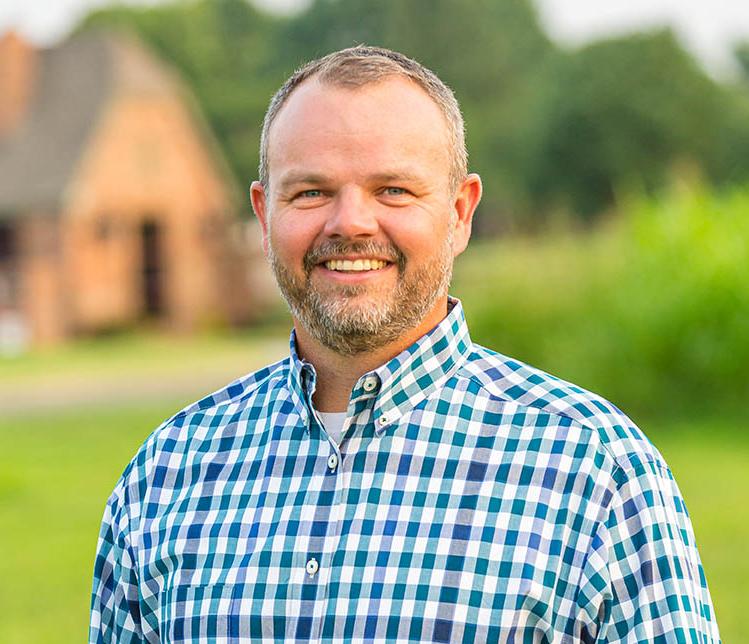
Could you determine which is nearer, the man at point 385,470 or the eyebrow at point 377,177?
the man at point 385,470

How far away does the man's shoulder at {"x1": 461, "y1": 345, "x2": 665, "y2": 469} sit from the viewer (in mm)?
2330

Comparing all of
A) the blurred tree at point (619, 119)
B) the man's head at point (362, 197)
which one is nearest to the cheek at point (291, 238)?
the man's head at point (362, 197)

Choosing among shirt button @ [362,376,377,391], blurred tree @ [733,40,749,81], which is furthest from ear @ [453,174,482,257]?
blurred tree @ [733,40,749,81]

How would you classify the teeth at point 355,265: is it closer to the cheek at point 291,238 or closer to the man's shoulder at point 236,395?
the cheek at point 291,238

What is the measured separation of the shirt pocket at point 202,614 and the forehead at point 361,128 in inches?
32.5

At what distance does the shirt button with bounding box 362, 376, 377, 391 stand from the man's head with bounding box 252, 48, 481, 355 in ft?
0.26

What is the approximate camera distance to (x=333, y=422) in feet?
8.45

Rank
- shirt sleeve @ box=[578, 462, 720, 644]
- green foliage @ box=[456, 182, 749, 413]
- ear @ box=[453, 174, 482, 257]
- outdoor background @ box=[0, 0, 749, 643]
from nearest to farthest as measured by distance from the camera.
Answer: shirt sleeve @ box=[578, 462, 720, 644], ear @ box=[453, 174, 482, 257], outdoor background @ box=[0, 0, 749, 643], green foliage @ box=[456, 182, 749, 413]

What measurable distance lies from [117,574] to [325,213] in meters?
0.87

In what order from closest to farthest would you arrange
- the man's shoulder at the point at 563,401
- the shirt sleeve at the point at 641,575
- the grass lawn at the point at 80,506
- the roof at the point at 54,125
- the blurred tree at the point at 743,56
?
the shirt sleeve at the point at 641,575 < the man's shoulder at the point at 563,401 < the grass lawn at the point at 80,506 < the roof at the point at 54,125 < the blurred tree at the point at 743,56

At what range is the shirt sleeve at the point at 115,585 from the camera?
2.66 metres

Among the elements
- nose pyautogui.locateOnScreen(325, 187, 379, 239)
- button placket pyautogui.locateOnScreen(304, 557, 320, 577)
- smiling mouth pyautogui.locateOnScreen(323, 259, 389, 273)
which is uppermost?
nose pyautogui.locateOnScreen(325, 187, 379, 239)

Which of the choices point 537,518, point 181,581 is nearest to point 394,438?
point 537,518

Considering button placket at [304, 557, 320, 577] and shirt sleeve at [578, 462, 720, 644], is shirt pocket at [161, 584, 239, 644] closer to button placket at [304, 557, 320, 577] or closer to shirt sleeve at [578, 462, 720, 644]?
button placket at [304, 557, 320, 577]
